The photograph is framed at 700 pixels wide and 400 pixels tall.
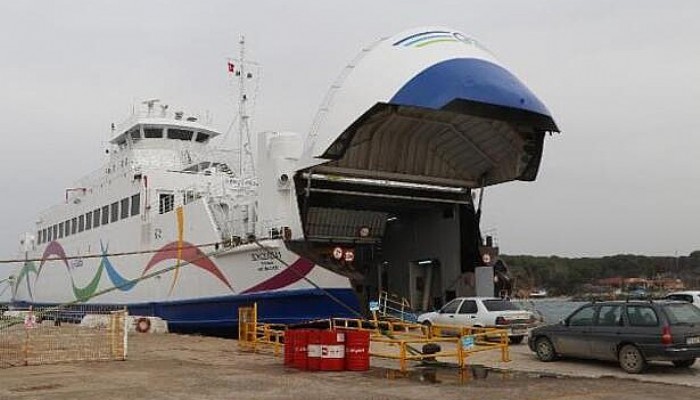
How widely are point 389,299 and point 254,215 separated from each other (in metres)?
4.96

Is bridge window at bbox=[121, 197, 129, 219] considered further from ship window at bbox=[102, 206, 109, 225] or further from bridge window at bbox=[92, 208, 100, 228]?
bridge window at bbox=[92, 208, 100, 228]

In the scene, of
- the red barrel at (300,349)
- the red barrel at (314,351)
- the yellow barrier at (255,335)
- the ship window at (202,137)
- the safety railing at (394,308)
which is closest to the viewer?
the red barrel at (314,351)

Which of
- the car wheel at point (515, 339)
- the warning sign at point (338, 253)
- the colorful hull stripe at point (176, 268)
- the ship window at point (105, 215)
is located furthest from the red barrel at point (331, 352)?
the ship window at point (105, 215)

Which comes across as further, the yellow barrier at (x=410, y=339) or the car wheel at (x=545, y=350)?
the car wheel at (x=545, y=350)

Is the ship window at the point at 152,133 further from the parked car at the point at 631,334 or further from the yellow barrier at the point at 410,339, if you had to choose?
the parked car at the point at 631,334

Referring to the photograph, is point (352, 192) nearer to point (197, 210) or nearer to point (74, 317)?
point (197, 210)

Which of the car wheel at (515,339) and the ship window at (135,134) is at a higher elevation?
the ship window at (135,134)

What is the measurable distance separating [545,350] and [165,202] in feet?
51.6

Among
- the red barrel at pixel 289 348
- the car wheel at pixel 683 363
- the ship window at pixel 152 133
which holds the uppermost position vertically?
the ship window at pixel 152 133

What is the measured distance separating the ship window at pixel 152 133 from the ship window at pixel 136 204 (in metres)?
4.51

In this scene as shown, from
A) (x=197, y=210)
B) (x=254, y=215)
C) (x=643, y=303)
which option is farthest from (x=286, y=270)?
(x=643, y=303)

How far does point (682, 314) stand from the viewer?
11.1 meters

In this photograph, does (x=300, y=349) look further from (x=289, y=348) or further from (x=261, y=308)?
(x=261, y=308)

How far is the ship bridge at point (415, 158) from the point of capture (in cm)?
1490
